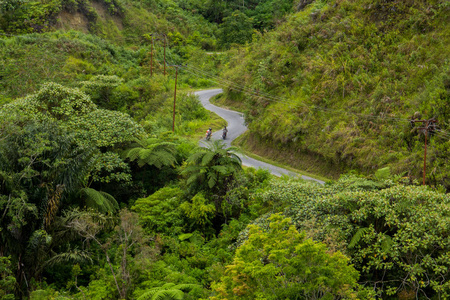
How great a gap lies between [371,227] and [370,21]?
2103 cm

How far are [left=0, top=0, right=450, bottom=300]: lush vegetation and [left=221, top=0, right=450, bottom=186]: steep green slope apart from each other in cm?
10

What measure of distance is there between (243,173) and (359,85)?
11.4 metres

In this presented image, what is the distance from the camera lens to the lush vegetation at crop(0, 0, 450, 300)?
10992mm

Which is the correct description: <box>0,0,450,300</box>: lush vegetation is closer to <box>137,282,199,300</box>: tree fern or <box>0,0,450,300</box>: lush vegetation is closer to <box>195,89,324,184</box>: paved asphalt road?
<box>137,282,199,300</box>: tree fern

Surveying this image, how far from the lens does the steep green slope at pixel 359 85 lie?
66.8ft

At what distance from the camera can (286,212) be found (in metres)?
13.5

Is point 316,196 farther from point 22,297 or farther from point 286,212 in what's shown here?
point 22,297

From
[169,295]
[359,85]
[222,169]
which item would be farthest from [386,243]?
[359,85]

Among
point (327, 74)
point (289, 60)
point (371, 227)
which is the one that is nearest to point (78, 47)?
point (289, 60)

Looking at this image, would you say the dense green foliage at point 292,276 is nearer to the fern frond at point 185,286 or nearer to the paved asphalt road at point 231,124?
the fern frond at point 185,286

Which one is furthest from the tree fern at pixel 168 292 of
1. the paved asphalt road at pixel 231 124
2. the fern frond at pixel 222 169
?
the paved asphalt road at pixel 231 124

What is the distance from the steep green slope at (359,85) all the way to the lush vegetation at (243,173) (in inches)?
3.9

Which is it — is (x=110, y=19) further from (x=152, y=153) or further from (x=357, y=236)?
(x=357, y=236)

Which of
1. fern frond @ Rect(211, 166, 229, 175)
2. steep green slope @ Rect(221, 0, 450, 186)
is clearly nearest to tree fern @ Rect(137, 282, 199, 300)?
A: fern frond @ Rect(211, 166, 229, 175)
